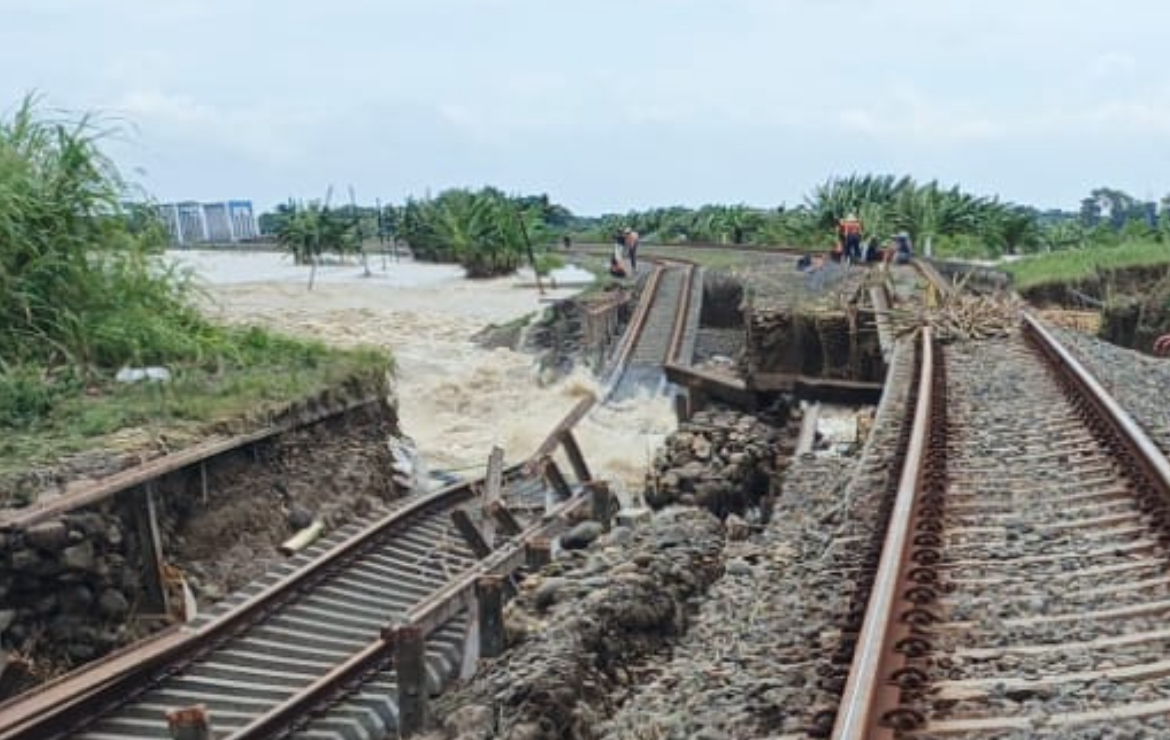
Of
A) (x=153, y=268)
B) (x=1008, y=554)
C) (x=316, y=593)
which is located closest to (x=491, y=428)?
(x=153, y=268)

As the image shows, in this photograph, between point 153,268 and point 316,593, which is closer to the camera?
point 316,593

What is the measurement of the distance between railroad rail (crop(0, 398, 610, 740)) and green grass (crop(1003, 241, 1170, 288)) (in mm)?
15188

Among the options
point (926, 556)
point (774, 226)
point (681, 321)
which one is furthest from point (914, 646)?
point (774, 226)

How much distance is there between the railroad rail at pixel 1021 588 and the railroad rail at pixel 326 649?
2868 mm

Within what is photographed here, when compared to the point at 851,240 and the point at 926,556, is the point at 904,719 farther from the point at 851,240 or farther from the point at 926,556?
the point at 851,240

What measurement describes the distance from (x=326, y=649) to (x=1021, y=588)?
561 cm

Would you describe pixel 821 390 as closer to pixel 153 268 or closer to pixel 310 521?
pixel 310 521

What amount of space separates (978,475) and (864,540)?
153 centimetres

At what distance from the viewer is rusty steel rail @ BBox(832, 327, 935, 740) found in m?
3.79

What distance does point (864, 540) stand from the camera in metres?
6.13

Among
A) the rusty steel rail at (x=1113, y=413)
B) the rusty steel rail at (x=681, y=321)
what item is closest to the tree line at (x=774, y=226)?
the rusty steel rail at (x=681, y=321)

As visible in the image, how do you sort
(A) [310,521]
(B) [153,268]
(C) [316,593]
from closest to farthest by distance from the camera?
(C) [316,593], (A) [310,521], (B) [153,268]

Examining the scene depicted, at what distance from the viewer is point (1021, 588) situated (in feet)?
17.1

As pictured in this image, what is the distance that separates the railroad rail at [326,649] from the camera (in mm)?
7324
